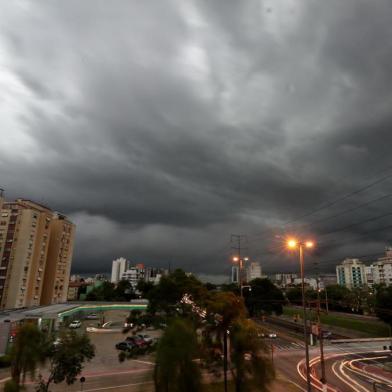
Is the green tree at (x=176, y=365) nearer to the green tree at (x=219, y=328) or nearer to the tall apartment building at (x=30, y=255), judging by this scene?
the green tree at (x=219, y=328)

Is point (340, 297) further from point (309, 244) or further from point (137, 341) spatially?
point (309, 244)

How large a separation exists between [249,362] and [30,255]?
6928cm

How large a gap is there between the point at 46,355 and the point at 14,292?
186ft

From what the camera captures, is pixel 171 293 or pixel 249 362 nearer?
pixel 249 362

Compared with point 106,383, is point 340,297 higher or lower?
higher

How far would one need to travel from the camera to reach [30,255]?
75.4 m

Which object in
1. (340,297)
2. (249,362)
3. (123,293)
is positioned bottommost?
(249,362)

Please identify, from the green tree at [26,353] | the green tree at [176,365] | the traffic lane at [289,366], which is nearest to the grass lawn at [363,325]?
the traffic lane at [289,366]

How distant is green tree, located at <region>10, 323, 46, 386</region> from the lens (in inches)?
857

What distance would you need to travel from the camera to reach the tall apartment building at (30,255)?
2830 inches

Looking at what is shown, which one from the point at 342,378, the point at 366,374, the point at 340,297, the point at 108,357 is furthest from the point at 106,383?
the point at 340,297

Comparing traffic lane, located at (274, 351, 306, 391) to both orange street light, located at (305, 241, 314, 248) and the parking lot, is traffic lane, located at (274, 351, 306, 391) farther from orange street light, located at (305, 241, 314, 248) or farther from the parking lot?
orange street light, located at (305, 241, 314, 248)

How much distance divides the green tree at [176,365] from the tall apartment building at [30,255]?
67.2 meters

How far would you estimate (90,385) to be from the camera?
3325 centimetres
